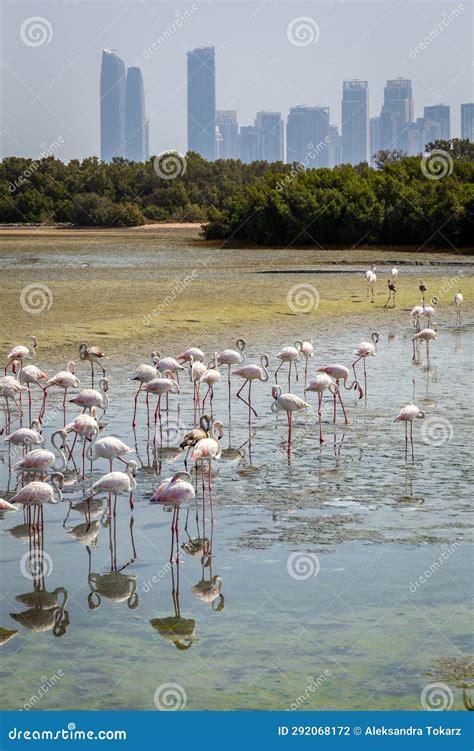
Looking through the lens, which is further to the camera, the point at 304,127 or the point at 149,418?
the point at 304,127

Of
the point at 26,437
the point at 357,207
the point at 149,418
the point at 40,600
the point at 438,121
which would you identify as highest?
the point at 438,121

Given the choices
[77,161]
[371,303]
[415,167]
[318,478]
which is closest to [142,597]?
[318,478]

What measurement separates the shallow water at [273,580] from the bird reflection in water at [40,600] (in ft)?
0.13

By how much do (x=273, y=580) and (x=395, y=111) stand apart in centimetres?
18199

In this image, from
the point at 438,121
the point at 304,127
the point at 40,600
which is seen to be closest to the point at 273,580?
the point at 40,600

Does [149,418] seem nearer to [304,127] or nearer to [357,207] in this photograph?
[357,207]

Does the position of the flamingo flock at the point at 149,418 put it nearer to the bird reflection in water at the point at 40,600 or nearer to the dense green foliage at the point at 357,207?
the bird reflection in water at the point at 40,600

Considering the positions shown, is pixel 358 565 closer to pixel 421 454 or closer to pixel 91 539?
pixel 91 539

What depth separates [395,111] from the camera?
18288 cm

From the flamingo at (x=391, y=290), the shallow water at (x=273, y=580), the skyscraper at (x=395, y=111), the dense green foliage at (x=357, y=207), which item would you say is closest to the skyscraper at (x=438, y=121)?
the skyscraper at (x=395, y=111)

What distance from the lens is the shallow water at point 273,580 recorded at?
6.28m

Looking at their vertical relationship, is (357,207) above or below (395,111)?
below

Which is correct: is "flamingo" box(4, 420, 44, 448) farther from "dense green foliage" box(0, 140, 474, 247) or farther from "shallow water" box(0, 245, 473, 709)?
"dense green foliage" box(0, 140, 474, 247)

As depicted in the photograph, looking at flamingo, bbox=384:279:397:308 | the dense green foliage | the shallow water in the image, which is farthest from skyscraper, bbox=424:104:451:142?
the shallow water
